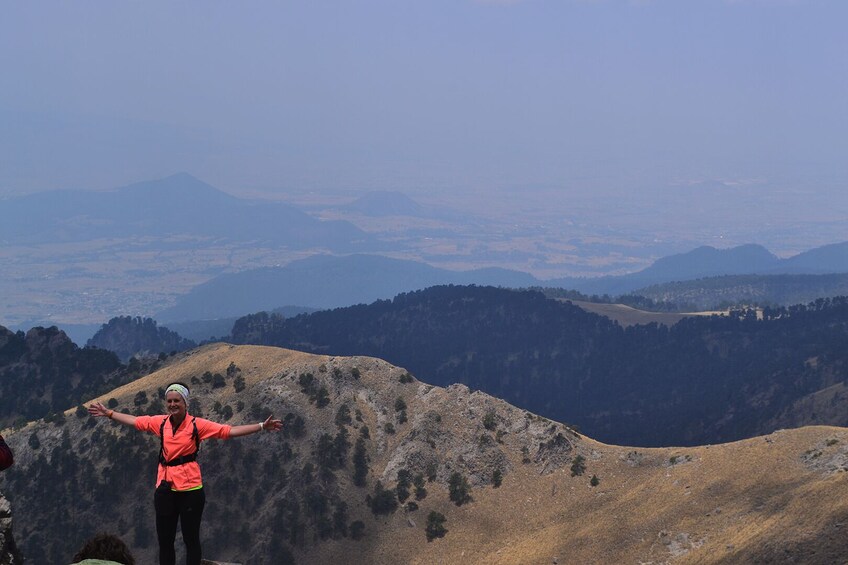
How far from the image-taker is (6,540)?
64.7 feet

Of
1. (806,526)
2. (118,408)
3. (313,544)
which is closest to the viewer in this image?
(806,526)

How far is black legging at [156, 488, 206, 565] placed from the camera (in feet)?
62.2

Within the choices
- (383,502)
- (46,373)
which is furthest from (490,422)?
(46,373)

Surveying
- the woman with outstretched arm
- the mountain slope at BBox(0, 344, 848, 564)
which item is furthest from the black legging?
the mountain slope at BBox(0, 344, 848, 564)

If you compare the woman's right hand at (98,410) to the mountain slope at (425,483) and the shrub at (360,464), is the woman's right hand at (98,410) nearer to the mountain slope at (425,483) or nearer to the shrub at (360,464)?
the mountain slope at (425,483)

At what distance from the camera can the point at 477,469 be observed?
324ft

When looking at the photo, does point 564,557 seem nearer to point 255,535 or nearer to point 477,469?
point 477,469

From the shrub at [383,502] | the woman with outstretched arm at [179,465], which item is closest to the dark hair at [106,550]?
the woman with outstretched arm at [179,465]

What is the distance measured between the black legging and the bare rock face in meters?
3.61

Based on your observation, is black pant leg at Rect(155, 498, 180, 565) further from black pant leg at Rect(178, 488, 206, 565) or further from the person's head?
the person's head

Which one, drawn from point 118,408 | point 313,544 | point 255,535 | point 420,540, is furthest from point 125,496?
point 420,540

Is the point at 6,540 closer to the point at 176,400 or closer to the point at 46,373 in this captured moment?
the point at 176,400

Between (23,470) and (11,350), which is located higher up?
(11,350)

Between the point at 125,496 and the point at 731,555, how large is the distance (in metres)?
73.0
